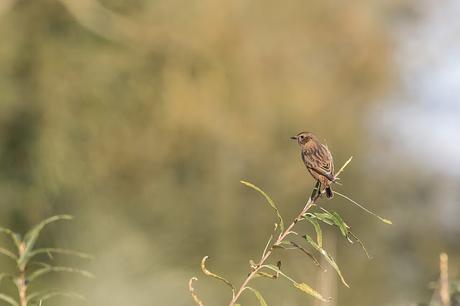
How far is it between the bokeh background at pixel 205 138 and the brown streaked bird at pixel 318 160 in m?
3.57

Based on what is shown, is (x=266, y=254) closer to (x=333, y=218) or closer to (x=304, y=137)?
(x=333, y=218)

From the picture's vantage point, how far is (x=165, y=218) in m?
13.2

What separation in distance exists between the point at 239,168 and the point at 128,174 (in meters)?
2.09

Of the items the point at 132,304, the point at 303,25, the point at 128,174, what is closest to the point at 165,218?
the point at 128,174

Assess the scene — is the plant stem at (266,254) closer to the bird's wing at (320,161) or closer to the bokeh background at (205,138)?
the bird's wing at (320,161)

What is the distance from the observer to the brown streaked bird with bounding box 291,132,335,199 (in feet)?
8.80

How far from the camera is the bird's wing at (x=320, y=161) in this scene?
109 inches

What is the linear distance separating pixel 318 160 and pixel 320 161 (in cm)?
1

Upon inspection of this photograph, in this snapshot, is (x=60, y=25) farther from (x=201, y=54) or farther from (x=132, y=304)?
(x=132, y=304)

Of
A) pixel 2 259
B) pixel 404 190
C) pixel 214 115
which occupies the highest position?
pixel 404 190

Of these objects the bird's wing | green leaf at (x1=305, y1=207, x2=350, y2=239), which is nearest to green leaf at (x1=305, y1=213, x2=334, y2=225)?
green leaf at (x1=305, y1=207, x2=350, y2=239)

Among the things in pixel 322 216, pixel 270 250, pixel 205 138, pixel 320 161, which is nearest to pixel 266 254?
pixel 270 250

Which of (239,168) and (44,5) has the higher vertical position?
(239,168)

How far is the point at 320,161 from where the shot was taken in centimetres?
284
